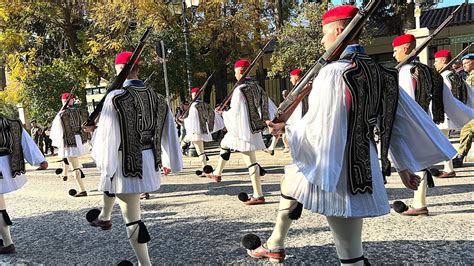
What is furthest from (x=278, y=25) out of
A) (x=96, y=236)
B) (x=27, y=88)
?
(x=96, y=236)

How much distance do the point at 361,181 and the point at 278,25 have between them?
15857 millimetres

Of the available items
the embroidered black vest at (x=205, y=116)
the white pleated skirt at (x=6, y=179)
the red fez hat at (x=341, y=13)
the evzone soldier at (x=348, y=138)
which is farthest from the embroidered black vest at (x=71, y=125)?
the red fez hat at (x=341, y=13)

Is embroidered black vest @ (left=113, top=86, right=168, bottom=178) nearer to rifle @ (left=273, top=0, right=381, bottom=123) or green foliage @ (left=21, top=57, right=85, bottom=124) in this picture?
rifle @ (left=273, top=0, right=381, bottom=123)

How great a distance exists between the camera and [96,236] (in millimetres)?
5703

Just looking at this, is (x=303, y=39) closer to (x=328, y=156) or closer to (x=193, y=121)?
(x=193, y=121)

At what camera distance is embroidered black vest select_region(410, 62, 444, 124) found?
5.73 meters

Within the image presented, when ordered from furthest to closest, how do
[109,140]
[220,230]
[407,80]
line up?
[407,80], [220,230], [109,140]

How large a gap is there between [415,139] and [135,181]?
240cm

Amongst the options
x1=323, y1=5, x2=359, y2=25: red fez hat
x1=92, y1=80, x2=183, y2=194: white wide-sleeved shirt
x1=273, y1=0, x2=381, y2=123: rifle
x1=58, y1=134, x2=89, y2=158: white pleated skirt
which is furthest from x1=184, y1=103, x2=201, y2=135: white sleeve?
x1=323, y1=5, x2=359, y2=25: red fez hat

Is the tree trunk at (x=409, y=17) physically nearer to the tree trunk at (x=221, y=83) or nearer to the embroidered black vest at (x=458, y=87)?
the tree trunk at (x=221, y=83)

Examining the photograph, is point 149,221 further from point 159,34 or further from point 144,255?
point 159,34

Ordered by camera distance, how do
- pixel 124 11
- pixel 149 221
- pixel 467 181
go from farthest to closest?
pixel 124 11, pixel 467 181, pixel 149 221

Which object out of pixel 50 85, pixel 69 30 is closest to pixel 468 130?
pixel 50 85

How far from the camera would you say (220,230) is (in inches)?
216
